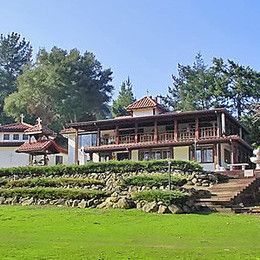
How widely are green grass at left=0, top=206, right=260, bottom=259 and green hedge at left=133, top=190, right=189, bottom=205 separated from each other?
4.53ft

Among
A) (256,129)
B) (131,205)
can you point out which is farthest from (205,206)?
(256,129)

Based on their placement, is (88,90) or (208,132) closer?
(208,132)

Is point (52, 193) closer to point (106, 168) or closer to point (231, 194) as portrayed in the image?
point (106, 168)

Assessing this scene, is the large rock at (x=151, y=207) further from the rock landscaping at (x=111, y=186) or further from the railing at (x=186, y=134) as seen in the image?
the railing at (x=186, y=134)

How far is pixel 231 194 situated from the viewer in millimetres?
25672

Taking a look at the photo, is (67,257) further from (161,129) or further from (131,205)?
(161,129)

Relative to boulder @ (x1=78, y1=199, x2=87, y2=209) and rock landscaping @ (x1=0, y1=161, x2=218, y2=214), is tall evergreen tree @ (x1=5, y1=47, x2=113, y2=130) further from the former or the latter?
boulder @ (x1=78, y1=199, x2=87, y2=209)

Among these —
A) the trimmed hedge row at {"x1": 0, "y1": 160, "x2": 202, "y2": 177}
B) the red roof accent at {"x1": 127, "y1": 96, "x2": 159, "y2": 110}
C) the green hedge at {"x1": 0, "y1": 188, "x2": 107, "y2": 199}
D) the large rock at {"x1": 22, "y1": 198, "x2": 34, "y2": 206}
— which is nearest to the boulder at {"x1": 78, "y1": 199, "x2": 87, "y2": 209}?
the green hedge at {"x1": 0, "y1": 188, "x2": 107, "y2": 199}

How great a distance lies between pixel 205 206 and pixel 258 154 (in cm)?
1006

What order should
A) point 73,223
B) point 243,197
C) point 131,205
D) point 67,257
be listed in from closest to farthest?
point 67,257
point 73,223
point 131,205
point 243,197

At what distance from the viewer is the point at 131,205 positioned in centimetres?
2308

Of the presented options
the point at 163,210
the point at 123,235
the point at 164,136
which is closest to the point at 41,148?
the point at 164,136

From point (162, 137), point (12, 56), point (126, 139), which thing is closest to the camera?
point (162, 137)

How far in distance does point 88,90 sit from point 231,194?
149 ft
